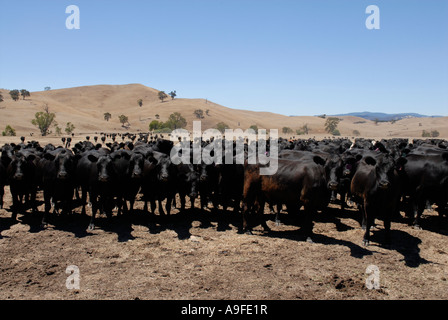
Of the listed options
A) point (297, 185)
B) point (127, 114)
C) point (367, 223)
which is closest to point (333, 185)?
point (297, 185)

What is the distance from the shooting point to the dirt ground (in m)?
5.30

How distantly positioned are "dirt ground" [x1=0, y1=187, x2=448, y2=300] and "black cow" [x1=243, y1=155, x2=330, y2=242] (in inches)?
35.1

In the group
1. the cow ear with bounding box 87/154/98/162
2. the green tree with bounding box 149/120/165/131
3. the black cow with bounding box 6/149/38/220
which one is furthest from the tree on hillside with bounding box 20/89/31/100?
the cow ear with bounding box 87/154/98/162

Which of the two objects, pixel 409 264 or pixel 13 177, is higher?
pixel 13 177

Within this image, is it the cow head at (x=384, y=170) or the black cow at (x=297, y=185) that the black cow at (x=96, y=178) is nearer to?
the black cow at (x=297, y=185)

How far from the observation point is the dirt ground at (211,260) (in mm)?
5297

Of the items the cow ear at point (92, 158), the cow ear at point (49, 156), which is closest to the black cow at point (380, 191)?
the cow ear at point (92, 158)

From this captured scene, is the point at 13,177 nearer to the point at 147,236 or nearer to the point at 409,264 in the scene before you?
Result: the point at 147,236

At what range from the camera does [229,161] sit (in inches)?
382

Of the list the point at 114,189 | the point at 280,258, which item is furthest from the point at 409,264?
the point at 114,189

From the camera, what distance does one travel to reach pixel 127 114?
128500 mm

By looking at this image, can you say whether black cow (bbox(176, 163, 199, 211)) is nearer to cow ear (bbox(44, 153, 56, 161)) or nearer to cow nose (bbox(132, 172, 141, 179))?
cow nose (bbox(132, 172, 141, 179))

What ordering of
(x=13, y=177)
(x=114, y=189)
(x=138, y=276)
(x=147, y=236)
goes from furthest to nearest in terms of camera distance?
(x=114, y=189), (x=13, y=177), (x=147, y=236), (x=138, y=276)

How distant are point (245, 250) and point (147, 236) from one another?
2.59 meters
